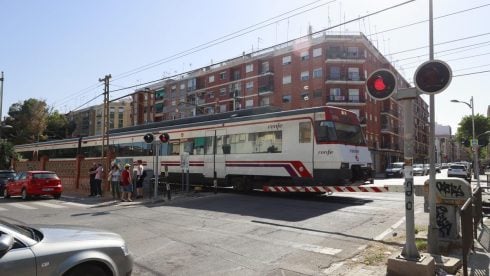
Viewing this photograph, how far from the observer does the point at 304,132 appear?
16203 mm

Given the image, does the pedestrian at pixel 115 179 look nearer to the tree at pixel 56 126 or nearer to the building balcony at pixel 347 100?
the building balcony at pixel 347 100

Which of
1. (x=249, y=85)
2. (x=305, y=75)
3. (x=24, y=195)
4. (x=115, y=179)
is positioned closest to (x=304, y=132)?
(x=115, y=179)

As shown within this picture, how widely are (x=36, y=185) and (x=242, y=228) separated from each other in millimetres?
14040

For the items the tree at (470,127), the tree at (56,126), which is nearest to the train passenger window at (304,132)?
the tree at (470,127)

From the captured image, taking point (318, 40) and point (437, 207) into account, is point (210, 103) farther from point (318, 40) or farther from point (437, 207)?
point (437, 207)

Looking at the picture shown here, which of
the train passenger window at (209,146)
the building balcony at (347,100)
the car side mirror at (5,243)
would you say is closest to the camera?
the car side mirror at (5,243)

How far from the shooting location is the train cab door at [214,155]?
19.4 m

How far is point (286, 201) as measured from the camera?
15398 mm

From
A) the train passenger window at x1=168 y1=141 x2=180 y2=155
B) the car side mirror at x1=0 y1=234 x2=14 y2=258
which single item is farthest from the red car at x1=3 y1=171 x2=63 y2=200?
the car side mirror at x1=0 y1=234 x2=14 y2=258

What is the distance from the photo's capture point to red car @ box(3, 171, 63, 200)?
20250 mm

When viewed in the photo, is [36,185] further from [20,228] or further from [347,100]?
[347,100]

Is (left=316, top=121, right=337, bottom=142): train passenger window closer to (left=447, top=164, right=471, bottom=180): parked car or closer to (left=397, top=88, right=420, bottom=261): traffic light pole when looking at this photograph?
(left=397, top=88, right=420, bottom=261): traffic light pole

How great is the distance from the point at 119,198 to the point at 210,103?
50.7 meters

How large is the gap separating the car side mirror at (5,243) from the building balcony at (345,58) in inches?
2059
